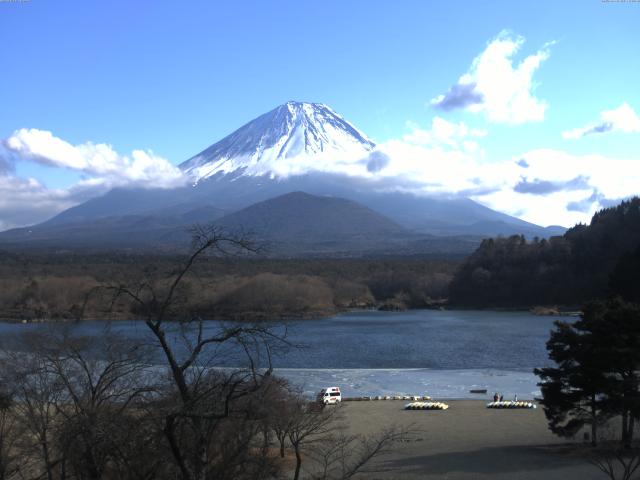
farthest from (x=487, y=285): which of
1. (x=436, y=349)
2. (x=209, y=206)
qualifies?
(x=209, y=206)

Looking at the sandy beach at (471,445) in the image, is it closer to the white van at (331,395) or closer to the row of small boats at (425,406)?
the row of small boats at (425,406)

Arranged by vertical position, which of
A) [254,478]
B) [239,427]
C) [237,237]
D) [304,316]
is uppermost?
[237,237]

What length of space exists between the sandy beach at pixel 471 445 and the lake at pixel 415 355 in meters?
2.49

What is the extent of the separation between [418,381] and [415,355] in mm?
5887

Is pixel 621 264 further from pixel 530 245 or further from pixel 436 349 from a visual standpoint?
pixel 530 245

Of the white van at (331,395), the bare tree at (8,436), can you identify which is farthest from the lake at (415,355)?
the bare tree at (8,436)

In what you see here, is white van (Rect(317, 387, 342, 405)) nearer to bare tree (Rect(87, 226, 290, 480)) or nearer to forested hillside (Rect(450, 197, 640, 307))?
bare tree (Rect(87, 226, 290, 480))

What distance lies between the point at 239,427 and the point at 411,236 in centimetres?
12993

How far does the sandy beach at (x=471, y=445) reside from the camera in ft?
33.4

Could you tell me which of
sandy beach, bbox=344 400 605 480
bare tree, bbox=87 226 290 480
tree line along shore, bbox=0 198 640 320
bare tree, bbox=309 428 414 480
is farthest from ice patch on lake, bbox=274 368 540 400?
tree line along shore, bbox=0 198 640 320

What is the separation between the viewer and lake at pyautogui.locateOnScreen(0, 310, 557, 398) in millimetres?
21047

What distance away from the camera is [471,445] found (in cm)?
1262

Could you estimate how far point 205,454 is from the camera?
4227 mm

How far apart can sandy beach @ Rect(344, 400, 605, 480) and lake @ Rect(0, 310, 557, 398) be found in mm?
2491
